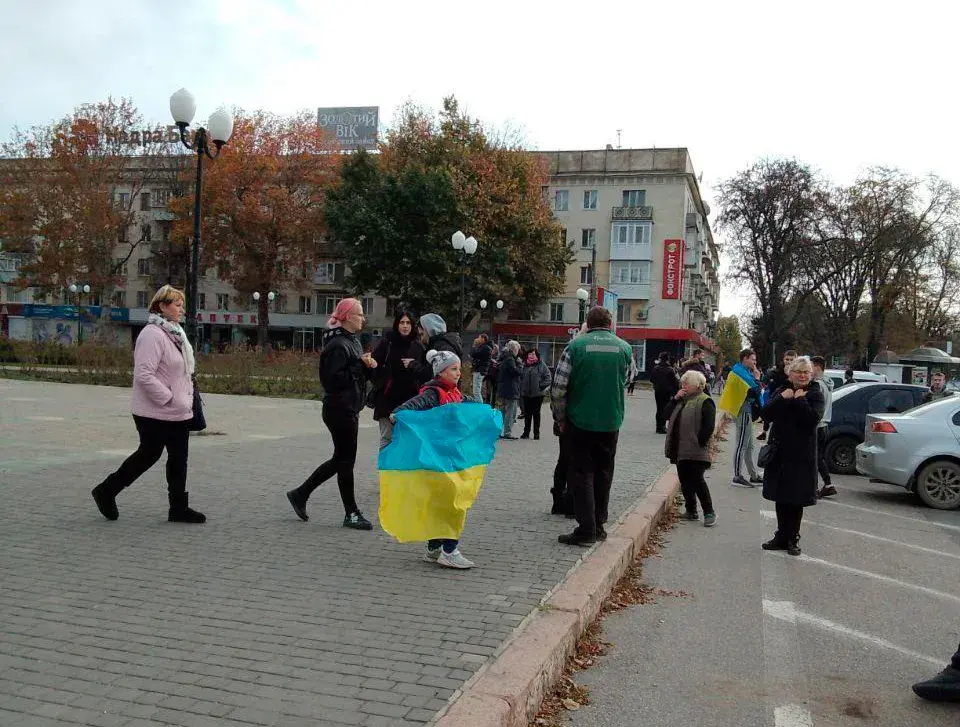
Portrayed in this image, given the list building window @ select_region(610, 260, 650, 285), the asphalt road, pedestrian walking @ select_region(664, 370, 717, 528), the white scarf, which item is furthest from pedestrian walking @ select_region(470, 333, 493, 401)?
building window @ select_region(610, 260, 650, 285)

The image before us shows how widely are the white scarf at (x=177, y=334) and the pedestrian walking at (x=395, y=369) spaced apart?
5.26 feet

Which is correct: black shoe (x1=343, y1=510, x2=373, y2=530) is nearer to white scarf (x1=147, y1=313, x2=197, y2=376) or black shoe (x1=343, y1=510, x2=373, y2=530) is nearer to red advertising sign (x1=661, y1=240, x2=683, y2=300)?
white scarf (x1=147, y1=313, x2=197, y2=376)

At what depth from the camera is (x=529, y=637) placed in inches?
172

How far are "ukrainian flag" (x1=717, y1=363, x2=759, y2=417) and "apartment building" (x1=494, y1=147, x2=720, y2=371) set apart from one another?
49.2 metres

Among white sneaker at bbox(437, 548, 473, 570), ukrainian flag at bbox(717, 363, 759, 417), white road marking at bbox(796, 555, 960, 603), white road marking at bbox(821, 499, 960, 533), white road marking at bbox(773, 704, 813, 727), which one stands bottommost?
white road marking at bbox(821, 499, 960, 533)

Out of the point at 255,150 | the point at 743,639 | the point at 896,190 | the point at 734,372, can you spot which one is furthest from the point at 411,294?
the point at 743,639

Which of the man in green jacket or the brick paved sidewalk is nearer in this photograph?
the brick paved sidewalk

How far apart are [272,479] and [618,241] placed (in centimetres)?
5537

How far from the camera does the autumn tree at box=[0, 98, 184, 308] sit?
161 feet

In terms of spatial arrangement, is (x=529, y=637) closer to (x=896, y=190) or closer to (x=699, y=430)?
(x=699, y=430)

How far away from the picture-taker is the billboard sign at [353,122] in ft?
233

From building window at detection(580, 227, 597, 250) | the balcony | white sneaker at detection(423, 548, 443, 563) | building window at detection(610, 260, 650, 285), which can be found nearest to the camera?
white sneaker at detection(423, 548, 443, 563)

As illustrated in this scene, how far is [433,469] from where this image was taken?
18.1 ft

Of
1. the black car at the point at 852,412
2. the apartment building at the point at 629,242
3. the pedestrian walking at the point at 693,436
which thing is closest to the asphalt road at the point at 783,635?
the pedestrian walking at the point at 693,436
